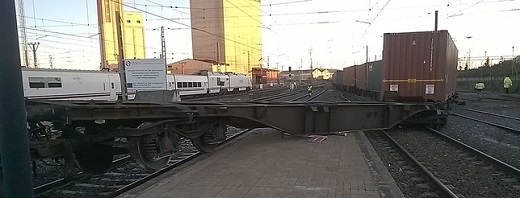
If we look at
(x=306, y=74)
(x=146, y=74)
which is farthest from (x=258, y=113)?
(x=306, y=74)

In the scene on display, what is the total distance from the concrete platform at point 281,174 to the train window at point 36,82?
1403 cm

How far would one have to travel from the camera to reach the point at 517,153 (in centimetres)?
873

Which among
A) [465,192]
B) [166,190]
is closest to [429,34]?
[465,192]

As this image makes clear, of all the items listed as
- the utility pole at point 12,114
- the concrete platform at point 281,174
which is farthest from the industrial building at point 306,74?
the utility pole at point 12,114

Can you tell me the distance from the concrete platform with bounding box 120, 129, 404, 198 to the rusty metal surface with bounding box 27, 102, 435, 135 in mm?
712

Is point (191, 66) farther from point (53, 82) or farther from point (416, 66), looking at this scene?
point (416, 66)

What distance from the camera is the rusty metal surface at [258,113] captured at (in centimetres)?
507

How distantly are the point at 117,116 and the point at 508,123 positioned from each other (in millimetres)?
15281

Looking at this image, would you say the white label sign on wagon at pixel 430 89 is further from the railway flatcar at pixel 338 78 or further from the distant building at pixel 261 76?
the distant building at pixel 261 76

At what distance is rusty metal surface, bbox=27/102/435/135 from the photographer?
5.07 meters

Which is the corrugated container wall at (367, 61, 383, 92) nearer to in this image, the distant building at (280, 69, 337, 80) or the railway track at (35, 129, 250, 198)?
the railway track at (35, 129, 250, 198)

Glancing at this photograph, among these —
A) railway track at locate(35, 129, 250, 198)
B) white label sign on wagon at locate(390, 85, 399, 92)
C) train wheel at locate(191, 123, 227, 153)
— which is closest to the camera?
railway track at locate(35, 129, 250, 198)

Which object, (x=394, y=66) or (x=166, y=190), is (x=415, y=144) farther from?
(x=166, y=190)

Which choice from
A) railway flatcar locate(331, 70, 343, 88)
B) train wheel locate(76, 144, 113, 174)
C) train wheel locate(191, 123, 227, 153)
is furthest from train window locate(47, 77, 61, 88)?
railway flatcar locate(331, 70, 343, 88)
